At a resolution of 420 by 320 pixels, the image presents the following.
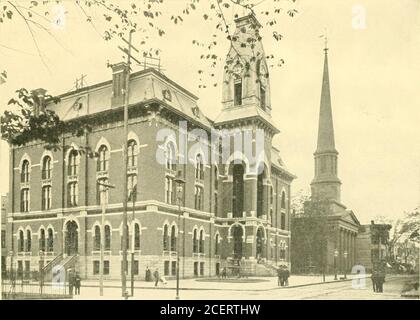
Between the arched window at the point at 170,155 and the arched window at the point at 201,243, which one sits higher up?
the arched window at the point at 170,155

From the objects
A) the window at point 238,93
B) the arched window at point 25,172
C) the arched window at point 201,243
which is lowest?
the arched window at point 201,243

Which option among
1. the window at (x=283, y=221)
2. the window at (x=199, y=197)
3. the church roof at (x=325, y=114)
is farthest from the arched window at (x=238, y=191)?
the church roof at (x=325, y=114)

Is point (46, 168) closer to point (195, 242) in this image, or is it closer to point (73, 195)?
point (73, 195)

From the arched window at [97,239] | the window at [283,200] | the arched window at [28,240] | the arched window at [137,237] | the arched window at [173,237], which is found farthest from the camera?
the window at [283,200]

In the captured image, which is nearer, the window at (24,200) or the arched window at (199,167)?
the window at (24,200)

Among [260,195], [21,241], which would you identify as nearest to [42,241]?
[21,241]

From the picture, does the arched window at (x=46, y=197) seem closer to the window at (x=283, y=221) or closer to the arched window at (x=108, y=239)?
the arched window at (x=108, y=239)
